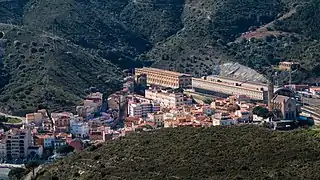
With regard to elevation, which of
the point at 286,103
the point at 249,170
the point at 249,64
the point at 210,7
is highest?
the point at 210,7

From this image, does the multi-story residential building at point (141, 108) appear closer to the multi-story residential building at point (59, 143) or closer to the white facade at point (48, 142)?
the multi-story residential building at point (59, 143)

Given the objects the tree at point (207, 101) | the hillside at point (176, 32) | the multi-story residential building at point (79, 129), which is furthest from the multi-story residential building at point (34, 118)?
the tree at point (207, 101)

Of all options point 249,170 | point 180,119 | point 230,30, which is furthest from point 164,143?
point 230,30

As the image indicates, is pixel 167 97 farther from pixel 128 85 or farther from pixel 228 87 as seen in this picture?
pixel 228 87

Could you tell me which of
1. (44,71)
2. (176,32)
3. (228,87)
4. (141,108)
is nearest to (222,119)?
(141,108)

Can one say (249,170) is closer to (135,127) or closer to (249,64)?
(135,127)

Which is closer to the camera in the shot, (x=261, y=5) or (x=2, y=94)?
(x=2, y=94)
